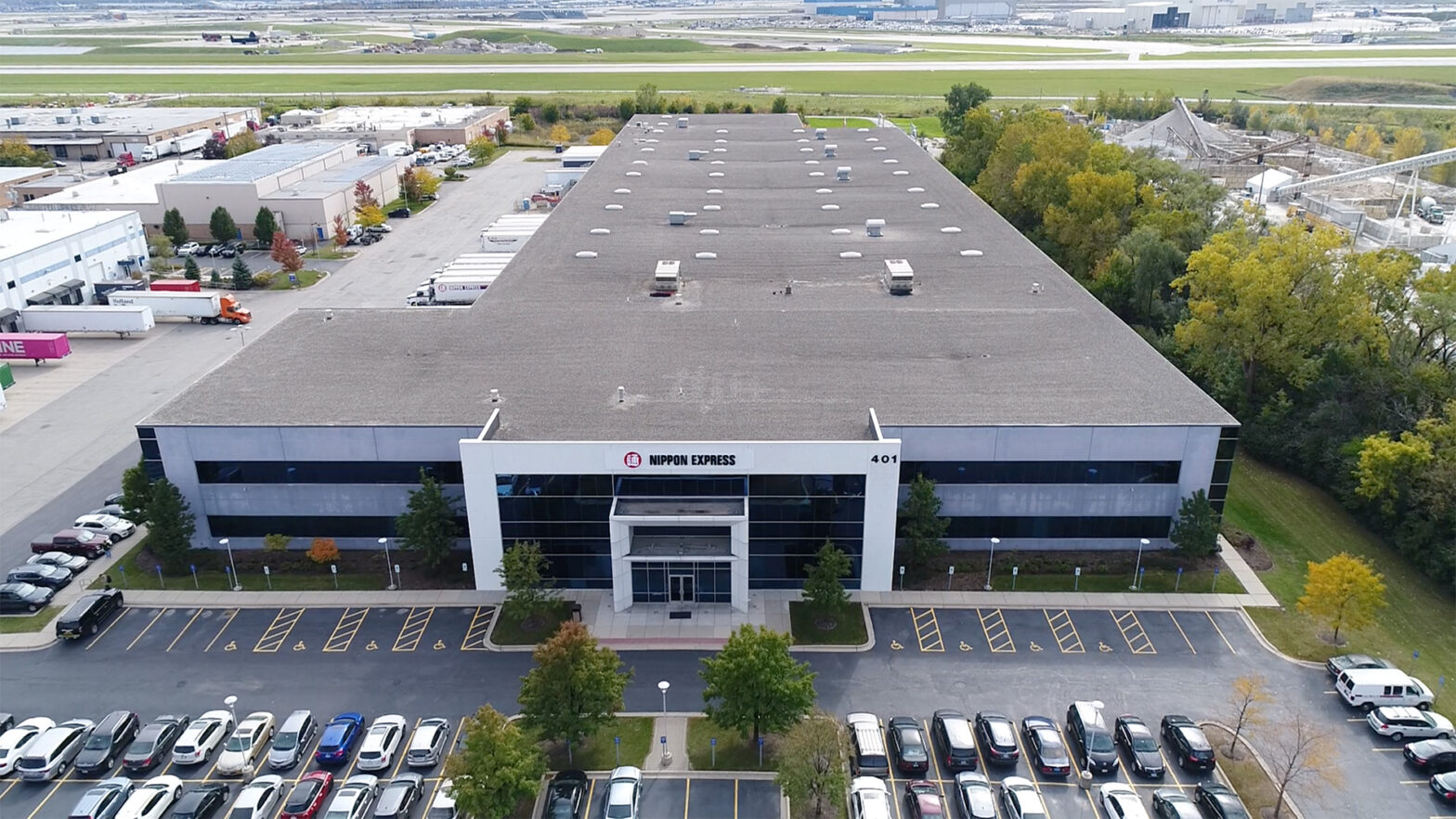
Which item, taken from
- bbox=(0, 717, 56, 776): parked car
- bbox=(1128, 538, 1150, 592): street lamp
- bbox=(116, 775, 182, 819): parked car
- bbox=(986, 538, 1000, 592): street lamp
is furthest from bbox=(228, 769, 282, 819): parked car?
bbox=(1128, 538, 1150, 592): street lamp

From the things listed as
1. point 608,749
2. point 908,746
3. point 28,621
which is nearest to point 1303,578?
point 908,746

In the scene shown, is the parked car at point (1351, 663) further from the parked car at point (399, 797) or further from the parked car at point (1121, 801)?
the parked car at point (399, 797)

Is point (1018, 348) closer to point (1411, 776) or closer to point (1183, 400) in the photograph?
point (1183, 400)

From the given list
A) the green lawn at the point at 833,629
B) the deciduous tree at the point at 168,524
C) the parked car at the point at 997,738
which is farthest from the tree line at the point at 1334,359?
the deciduous tree at the point at 168,524

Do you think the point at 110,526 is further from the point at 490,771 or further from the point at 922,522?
the point at 922,522

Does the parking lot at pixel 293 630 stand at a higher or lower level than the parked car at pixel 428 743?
lower

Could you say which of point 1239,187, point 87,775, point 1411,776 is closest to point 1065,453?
point 1411,776
